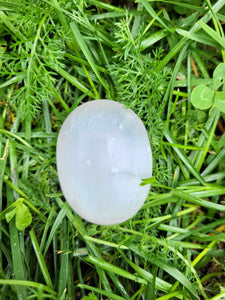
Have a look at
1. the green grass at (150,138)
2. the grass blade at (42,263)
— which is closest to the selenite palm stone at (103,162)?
the green grass at (150,138)

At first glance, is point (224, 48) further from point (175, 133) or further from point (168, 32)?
point (175, 133)

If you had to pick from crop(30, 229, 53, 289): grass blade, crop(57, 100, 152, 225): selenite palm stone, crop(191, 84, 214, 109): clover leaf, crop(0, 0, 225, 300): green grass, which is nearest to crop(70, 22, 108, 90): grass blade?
crop(0, 0, 225, 300): green grass

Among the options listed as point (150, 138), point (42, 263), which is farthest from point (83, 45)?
point (42, 263)

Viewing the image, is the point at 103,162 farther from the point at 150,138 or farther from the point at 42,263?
the point at 42,263

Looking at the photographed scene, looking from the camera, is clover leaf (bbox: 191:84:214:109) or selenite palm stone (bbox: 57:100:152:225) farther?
clover leaf (bbox: 191:84:214:109)

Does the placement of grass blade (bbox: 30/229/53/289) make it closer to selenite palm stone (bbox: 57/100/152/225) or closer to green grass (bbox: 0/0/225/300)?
green grass (bbox: 0/0/225/300)

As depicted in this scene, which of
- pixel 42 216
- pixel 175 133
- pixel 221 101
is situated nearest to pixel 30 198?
pixel 42 216

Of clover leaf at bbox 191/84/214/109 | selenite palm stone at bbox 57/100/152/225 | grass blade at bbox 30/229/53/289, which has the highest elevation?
clover leaf at bbox 191/84/214/109

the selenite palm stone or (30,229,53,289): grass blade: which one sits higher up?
the selenite palm stone
